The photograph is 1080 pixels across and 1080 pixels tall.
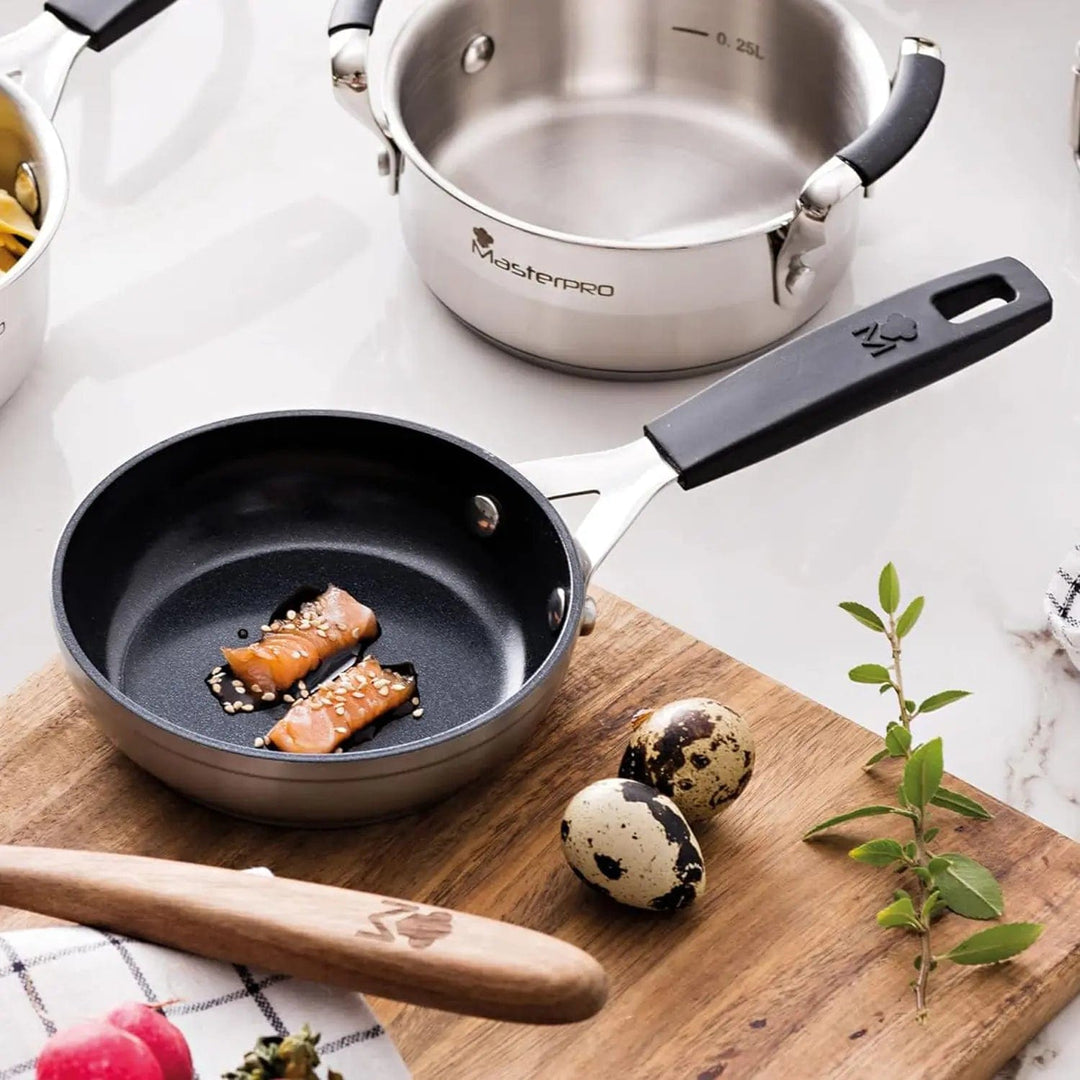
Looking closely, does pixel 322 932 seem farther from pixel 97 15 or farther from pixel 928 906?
pixel 97 15

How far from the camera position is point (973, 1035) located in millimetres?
911

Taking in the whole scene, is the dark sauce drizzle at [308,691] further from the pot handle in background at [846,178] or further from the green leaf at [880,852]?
the pot handle in background at [846,178]

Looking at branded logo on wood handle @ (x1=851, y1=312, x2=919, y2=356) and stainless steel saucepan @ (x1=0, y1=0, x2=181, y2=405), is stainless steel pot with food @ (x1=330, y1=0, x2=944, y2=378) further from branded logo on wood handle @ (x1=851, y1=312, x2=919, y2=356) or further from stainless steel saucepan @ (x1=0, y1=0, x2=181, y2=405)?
stainless steel saucepan @ (x1=0, y1=0, x2=181, y2=405)

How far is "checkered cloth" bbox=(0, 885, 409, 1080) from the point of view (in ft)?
2.73

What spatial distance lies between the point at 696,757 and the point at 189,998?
30 centimetres

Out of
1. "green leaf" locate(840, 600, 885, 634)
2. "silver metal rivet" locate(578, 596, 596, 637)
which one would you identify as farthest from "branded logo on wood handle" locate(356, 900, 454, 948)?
"green leaf" locate(840, 600, 885, 634)

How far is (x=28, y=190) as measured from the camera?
1.32 m

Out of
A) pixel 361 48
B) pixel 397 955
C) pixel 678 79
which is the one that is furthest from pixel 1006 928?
pixel 678 79

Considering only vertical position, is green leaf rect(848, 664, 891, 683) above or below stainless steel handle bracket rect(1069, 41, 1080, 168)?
below

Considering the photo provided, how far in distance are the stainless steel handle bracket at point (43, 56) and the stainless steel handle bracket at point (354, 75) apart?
225 millimetres

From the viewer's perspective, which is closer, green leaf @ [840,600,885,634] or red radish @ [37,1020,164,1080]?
red radish @ [37,1020,164,1080]

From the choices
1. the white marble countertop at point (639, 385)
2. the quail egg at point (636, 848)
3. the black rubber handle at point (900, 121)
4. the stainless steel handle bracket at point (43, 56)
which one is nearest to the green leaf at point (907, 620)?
the white marble countertop at point (639, 385)

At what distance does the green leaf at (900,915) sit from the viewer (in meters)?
0.93

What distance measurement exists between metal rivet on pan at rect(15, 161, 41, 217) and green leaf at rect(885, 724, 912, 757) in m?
0.75
